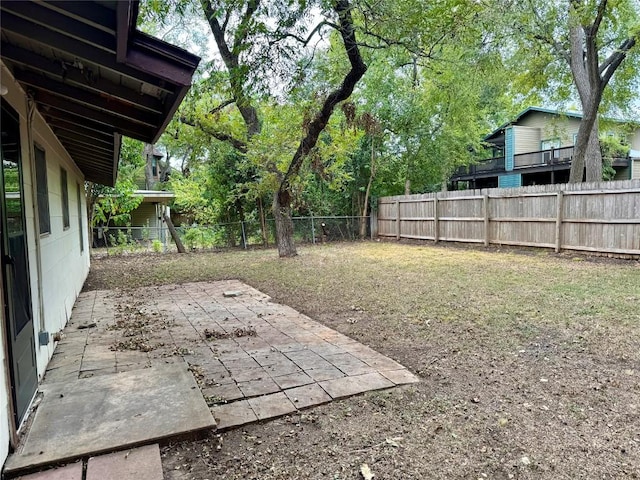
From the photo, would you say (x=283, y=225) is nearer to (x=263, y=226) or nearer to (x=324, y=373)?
(x=263, y=226)

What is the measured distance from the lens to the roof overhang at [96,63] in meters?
1.93

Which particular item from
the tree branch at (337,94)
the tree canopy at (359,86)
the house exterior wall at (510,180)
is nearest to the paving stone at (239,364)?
the tree canopy at (359,86)

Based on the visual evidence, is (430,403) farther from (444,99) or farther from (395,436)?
(444,99)

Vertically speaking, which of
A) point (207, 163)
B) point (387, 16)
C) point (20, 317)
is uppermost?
point (387, 16)

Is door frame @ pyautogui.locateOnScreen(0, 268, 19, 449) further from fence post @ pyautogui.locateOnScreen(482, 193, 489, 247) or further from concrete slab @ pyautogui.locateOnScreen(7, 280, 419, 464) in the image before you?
fence post @ pyautogui.locateOnScreen(482, 193, 489, 247)

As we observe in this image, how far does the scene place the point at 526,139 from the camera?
2148 cm

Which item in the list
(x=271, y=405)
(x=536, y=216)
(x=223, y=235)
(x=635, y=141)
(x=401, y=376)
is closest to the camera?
(x=271, y=405)

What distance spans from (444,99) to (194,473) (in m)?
15.7

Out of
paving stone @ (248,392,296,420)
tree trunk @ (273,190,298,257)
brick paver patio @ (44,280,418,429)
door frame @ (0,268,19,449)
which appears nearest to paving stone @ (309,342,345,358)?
brick paver patio @ (44,280,418,429)

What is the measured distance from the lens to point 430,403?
284 cm

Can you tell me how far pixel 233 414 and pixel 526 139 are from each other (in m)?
22.6

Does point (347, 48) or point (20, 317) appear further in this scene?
point (347, 48)

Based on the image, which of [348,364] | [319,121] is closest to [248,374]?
[348,364]

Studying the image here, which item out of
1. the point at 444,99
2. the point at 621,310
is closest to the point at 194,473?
the point at 621,310
